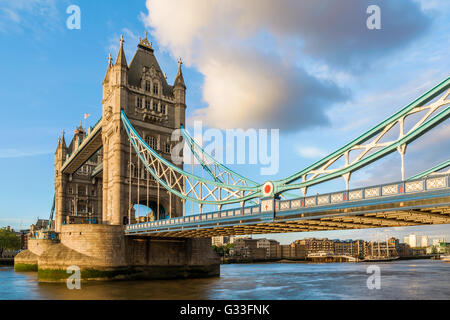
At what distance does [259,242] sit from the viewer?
16288cm

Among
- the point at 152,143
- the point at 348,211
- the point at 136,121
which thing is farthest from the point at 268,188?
the point at 136,121

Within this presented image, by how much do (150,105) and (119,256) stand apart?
17667 mm

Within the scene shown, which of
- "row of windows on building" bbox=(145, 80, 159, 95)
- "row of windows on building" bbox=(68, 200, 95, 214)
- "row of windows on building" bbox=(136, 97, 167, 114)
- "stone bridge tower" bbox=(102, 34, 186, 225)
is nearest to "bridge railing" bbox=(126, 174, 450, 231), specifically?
"stone bridge tower" bbox=(102, 34, 186, 225)

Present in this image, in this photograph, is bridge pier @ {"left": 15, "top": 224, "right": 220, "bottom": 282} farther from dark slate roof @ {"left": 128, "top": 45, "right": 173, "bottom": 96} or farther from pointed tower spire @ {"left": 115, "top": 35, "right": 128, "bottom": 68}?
pointed tower spire @ {"left": 115, "top": 35, "right": 128, "bottom": 68}

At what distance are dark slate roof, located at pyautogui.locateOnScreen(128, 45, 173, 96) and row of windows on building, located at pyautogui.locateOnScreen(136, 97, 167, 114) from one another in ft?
6.08

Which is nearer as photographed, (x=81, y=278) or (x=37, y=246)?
(x=81, y=278)

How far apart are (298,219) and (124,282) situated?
19.1 meters

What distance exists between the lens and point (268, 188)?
26828 millimetres

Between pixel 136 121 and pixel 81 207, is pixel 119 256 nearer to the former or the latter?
pixel 136 121

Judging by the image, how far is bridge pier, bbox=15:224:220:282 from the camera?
122 feet

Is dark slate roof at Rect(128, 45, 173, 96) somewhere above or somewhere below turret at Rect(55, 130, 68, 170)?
above

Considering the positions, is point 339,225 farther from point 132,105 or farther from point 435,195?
point 132,105
